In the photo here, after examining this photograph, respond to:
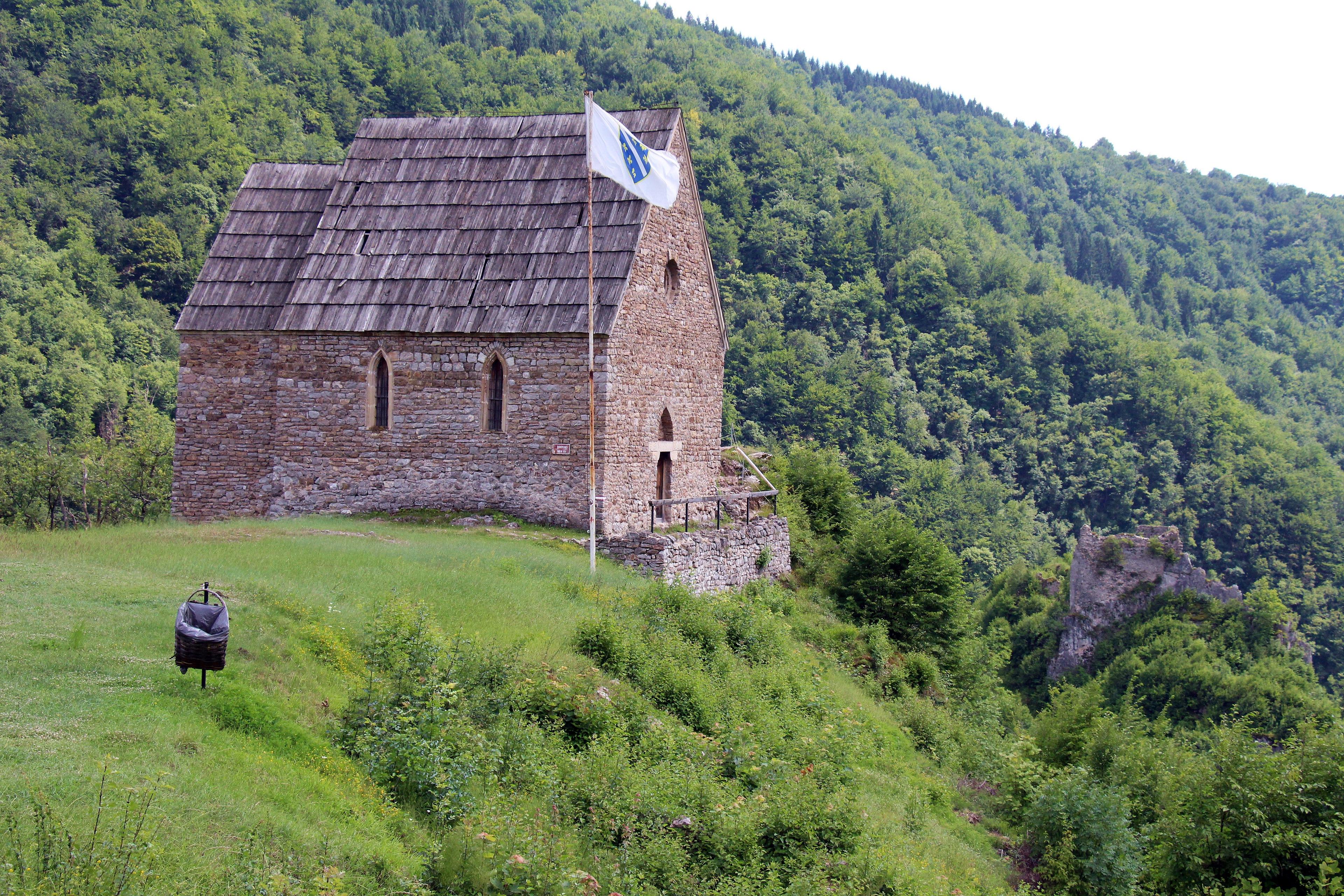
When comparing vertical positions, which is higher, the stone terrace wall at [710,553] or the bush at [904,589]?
the stone terrace wall at [710,553]

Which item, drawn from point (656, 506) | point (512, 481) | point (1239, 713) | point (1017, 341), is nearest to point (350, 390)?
point (512, 481)

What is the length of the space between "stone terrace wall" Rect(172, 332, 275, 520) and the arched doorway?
8.05 m

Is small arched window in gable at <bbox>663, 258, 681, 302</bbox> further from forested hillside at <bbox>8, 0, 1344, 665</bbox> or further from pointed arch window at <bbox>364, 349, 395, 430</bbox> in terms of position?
forested hillside at <bbox>8, 0, 1344, 665</bbox>

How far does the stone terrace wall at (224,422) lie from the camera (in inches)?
895

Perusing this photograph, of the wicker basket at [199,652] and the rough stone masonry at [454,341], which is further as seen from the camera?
the rough stone masonry at [454,341]

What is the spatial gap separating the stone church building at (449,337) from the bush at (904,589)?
4446mm

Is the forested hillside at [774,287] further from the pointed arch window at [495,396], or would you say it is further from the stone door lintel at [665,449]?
the stone door lintel at [665,449]

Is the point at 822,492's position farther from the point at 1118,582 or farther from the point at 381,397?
the point at 1118,582

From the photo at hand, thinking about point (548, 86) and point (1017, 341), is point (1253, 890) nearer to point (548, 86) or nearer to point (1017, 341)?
point (1017, 341)

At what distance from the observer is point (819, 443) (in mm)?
83500

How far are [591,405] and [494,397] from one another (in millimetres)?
2502

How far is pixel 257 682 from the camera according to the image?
10.8 metres

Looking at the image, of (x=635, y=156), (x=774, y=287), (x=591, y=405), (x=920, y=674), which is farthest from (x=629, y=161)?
(x=774, y=287)

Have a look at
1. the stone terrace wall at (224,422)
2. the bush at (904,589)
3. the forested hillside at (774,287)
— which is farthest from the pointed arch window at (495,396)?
the forested hillside at (774,287)
